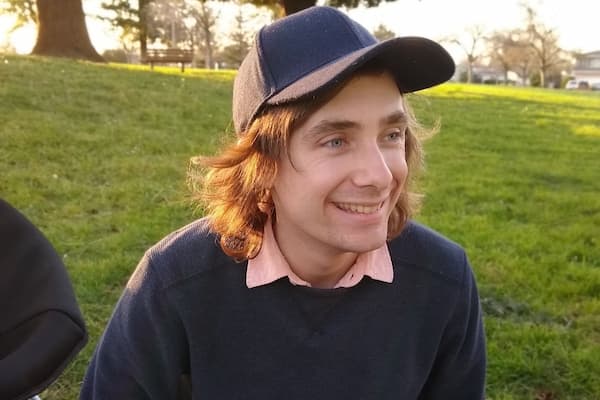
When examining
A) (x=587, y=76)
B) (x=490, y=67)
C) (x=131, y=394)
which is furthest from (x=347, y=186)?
(x=587, y=76)

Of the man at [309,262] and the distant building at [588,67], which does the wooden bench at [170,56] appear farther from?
the distant building at [588,67]

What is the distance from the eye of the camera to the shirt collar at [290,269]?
1788mm

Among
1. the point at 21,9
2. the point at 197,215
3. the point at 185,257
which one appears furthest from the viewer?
the point at 21,9

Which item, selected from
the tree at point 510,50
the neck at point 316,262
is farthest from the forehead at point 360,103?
the tree at point 510,50

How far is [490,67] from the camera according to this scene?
83062mm

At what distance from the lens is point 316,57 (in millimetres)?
1643

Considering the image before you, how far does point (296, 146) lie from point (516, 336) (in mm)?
2461

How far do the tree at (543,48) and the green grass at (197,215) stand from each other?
60.2 meters

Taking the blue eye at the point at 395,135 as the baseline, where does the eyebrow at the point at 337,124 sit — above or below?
above

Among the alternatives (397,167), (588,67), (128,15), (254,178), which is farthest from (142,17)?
(588,67)

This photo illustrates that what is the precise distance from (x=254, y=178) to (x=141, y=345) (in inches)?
21.1

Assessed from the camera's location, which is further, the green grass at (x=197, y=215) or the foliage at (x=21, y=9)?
the foliage at (x=21, y=9)

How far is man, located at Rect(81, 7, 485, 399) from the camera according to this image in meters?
1.63

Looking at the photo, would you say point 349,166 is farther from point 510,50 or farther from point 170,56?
point 510,50
